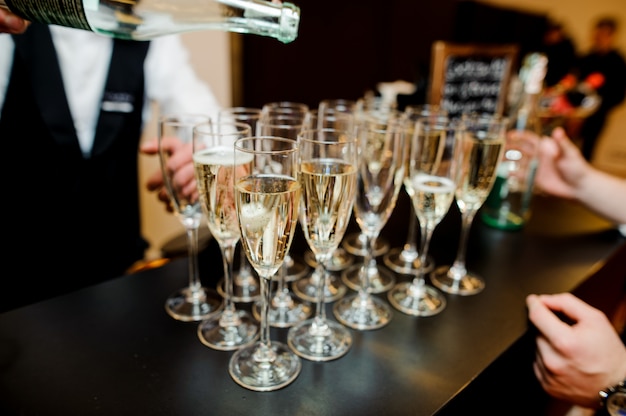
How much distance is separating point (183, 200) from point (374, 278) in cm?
44

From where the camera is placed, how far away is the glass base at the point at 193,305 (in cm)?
83

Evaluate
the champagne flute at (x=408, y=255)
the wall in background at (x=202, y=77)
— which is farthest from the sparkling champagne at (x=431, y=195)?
the wall in background at (x=202, y=77)

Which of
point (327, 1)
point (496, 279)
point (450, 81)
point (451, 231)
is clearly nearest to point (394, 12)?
point (327, 1)

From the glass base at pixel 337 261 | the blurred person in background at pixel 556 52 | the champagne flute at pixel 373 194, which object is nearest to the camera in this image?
the champagne flute at pixel 373 194

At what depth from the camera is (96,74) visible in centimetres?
141

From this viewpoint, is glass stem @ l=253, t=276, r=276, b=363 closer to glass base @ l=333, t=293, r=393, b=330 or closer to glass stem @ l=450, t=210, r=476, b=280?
glass base @ l=333, t=293, r=393, b=330

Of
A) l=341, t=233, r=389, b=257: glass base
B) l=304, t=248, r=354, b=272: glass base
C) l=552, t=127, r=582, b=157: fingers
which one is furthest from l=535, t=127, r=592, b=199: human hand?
l=304, t=248, r=354, b=272: glass base

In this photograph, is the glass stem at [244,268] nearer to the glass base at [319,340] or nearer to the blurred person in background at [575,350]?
the glass base at [319,340]

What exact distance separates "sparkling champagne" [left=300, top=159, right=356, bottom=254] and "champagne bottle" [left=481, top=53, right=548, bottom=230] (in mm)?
729

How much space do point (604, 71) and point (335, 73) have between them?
419 cm

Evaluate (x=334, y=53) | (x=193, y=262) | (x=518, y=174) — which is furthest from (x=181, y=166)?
Result: (x=334, y=53)

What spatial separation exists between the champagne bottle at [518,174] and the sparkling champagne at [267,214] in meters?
0.84

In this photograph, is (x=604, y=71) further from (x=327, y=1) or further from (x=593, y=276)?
(x=593, y=276)

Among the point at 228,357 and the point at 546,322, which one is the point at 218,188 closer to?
the point at 228,357
